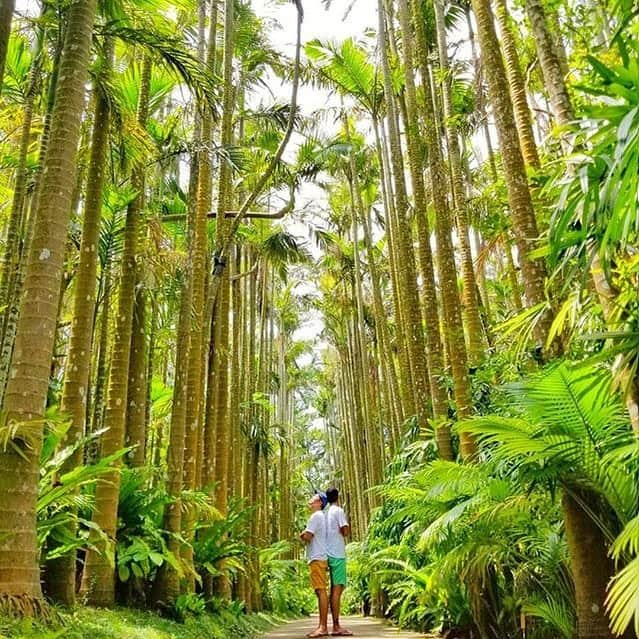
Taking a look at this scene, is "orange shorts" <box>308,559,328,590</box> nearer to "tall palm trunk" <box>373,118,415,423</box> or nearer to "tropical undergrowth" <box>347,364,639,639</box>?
"tropical undergrowth" <box>347,364,639,639</box>

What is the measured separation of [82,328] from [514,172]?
12.6 feet

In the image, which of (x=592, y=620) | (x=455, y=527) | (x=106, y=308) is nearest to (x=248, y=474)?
(x=106, y=308)

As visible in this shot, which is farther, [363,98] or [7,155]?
[363,98]

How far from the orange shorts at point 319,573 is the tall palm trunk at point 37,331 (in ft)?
12.6

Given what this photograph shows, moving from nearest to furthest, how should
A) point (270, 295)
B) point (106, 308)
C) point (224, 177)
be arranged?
point (106, 308) < point (224, 177) < point (270, 295)

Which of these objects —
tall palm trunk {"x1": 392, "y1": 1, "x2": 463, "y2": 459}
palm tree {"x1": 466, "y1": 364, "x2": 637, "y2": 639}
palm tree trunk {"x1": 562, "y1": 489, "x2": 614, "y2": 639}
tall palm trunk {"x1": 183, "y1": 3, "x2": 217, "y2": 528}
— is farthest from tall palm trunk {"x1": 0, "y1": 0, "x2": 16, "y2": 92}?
tall palm trunk {"x1": 392, "y1": 1, "x2": 463, "y2": 459}

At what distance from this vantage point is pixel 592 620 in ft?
11.6

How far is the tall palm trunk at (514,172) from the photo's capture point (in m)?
5.04

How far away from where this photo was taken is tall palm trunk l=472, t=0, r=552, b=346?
16.5 ft

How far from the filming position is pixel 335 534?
7152 millimetres

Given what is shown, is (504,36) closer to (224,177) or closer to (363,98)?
(224,177)

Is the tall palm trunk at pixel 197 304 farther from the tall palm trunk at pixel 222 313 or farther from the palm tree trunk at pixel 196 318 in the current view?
the tall palm trunk at pixel 222 313

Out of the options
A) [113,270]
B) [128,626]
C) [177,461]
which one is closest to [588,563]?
[128,626]

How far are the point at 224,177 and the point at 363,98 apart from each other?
6.50 meters
